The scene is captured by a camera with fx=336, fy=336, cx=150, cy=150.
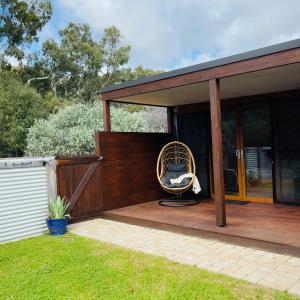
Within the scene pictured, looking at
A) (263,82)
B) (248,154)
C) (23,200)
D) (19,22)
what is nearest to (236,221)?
(248,154)

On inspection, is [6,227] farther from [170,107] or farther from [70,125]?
[70,125]

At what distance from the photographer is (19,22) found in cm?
1594

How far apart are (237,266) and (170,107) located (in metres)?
4.98

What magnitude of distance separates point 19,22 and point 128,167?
1261 centimetres

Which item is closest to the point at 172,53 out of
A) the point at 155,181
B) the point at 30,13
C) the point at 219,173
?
the point at 30,13

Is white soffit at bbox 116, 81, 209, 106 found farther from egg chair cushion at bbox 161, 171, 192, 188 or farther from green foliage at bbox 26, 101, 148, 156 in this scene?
green foliage at bbox 26, 101, 148, 156

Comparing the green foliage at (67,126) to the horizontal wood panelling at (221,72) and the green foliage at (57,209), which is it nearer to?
the horizontal wood panelling at (221,72)

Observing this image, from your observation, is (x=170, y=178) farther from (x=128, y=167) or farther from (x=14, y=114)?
(x=14, y=114)

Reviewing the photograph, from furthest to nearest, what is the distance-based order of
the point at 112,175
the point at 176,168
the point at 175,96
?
1. the point at 176,168
2. the point at 175,96
3. the point at 112,175

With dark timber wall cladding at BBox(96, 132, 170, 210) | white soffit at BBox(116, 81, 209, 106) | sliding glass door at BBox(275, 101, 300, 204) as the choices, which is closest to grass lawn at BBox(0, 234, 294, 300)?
dark timber wall cladding at BBox(96, 132, 170, 210)

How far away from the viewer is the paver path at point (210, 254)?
126 inches

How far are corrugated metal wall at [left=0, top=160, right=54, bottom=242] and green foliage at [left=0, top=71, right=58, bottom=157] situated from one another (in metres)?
7.03

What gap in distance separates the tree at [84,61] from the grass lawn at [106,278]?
18760mm

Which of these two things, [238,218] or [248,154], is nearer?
[238,218]
